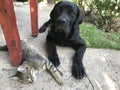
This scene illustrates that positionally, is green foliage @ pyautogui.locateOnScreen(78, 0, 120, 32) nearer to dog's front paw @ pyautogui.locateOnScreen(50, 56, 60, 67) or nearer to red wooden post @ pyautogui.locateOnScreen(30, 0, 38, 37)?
red wooden post @ pyautogui.locateOnScreen(30, 0, 38, 37)

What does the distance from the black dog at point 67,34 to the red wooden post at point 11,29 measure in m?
0.46

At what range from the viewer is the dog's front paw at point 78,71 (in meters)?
2.99

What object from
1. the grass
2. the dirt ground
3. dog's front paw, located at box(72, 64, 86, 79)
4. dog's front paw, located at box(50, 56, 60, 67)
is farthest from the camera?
the grass

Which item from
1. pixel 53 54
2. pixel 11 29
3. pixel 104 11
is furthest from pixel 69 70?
pixel 104 11

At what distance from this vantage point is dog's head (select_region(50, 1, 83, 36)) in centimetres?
327

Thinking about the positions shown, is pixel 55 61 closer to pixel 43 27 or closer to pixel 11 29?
pixel 11 29

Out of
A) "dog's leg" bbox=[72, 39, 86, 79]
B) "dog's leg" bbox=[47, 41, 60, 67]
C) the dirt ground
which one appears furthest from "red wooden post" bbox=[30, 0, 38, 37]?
"dog's leg" bbox=[72, 39, 86, 79]

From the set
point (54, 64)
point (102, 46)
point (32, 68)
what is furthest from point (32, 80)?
point (102, 46)

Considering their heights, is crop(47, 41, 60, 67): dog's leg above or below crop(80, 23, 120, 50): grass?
above

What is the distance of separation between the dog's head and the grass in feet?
2.10

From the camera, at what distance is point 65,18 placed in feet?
10.7

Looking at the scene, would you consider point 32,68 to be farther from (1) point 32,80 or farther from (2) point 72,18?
(2) point 72,18

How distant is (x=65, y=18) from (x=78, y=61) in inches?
21.5

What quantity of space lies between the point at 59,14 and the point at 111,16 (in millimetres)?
2129
